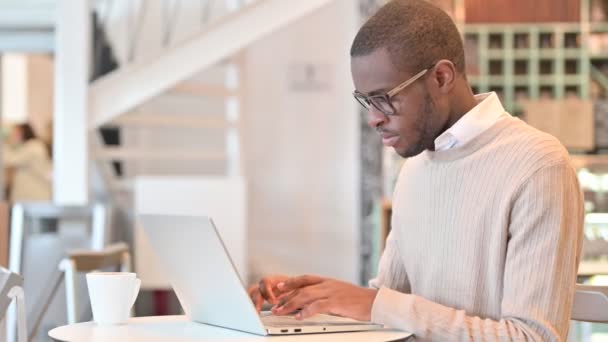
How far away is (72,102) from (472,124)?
13.3 ft

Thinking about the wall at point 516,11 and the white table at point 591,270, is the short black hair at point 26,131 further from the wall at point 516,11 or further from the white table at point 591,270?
the white table at point 591,270

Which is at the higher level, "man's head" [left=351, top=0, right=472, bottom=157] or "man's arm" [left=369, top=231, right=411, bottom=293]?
"man's head" [left=351, top=0, right=472, bottom=157]

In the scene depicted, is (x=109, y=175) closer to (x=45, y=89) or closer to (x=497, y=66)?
(x=45, y=89)

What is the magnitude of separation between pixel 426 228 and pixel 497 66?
6.22 m

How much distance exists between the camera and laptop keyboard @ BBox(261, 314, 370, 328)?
1.54 metres

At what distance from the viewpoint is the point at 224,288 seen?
148 cm

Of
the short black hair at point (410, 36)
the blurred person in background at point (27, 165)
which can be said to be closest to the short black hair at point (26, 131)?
the blurred person in background at point (27, 165)

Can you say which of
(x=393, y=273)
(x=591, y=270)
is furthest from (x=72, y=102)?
(x=393, y=273)

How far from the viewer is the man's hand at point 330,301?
59.9 inches

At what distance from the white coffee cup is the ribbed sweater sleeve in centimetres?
40

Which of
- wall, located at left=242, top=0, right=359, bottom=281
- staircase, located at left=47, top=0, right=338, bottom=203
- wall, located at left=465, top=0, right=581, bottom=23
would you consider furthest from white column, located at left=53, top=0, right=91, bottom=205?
wall, located at left=465, top=0, right=581, bottom=23

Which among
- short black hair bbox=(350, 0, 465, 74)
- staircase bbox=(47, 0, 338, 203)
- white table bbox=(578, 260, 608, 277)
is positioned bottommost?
white table bbox=(578, 260, 608, 277)

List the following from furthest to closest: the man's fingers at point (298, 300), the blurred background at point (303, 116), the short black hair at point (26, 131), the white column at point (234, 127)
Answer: the short black hair at point (26, 131) → the blurred background at point (303, 116) → the white column at point (234, 127) → the man's fingers at point (298, 300)

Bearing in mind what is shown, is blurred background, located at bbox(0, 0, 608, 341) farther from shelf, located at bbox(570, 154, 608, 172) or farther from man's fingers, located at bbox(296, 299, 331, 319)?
man's fingers, located at bbox(296, 299, 331, 319)
